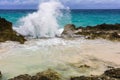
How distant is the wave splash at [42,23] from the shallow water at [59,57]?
235 centimetres

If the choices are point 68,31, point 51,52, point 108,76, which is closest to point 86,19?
point 68,31

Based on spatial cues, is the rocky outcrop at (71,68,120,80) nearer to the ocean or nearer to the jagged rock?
the ocean

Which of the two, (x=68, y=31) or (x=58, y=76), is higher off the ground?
(x=68, y=31)

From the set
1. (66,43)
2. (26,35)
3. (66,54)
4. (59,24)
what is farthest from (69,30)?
(66,54)

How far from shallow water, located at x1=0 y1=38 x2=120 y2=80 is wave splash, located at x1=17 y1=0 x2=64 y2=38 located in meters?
2.35

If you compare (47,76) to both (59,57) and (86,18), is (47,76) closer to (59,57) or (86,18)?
(59,57)

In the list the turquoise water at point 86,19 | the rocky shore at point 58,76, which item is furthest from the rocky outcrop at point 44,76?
the turquoise water at point 86,19

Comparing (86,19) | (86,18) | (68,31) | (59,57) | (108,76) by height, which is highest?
(86,18)

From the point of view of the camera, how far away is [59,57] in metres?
12.4

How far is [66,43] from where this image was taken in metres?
16.2

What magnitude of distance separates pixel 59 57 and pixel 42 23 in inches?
273

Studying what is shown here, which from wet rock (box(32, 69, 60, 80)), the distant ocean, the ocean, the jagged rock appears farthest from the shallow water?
the distant ocean

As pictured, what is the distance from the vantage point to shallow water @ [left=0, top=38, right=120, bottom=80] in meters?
10.4

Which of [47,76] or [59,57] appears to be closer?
[47,76]
